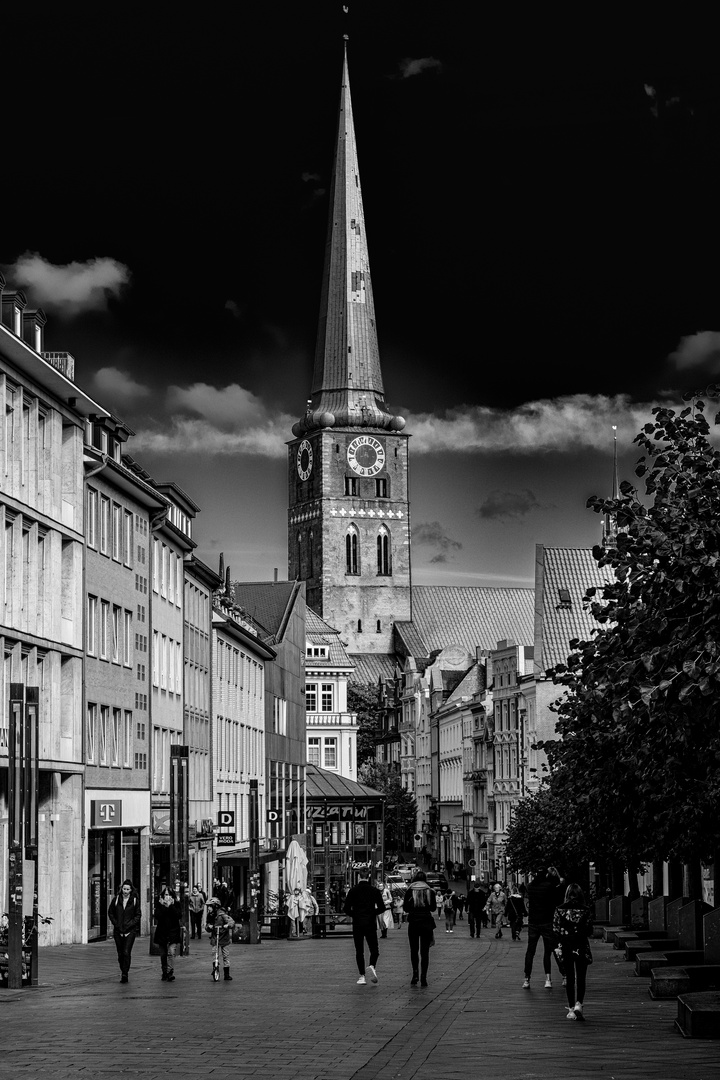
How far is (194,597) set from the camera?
6919 cm

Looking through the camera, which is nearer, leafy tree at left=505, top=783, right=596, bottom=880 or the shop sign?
the shop sign

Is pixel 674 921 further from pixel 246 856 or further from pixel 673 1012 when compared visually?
pixel 246 856

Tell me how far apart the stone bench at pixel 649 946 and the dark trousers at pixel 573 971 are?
904 cm

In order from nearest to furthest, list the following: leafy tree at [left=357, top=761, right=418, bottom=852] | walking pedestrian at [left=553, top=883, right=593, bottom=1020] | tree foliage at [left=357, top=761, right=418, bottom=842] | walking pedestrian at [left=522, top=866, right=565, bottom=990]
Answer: walking pedestrian at [left=553, top=883, right=593, bottom=1020] < walking pedestrian at [left=522, top=866, right=565, bottom=990] < tree foliage at [left=357, top=761, right=418, bottom=842] < leafy tree at [left=357, top=761, right=418, bottom=852]

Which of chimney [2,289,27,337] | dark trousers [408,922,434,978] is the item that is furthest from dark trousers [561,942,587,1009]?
chimney [2,289,27,337]

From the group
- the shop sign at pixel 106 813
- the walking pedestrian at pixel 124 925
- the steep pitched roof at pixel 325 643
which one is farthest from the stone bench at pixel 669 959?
the steep pitched roof at pixel 325 643

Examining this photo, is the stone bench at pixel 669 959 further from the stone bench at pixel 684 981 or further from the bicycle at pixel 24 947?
the bicycle at pixel 24 947

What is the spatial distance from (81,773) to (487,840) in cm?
8615

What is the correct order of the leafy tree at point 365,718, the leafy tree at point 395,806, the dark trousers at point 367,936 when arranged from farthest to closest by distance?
the leafy tree at point 365,718
the leafy tree at point 395,806
the dark trousers at point 367,936

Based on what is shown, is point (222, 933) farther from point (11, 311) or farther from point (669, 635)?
point (11, 311)

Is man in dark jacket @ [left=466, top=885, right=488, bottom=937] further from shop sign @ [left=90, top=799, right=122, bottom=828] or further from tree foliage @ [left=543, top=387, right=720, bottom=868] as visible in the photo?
tree foliage @ [left=543, top=387, right=720, bottom=868]

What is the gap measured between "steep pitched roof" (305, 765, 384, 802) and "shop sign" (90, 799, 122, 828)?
1124 inches

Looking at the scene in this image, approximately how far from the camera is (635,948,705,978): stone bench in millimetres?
27281

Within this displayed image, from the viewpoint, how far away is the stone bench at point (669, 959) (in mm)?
27281
